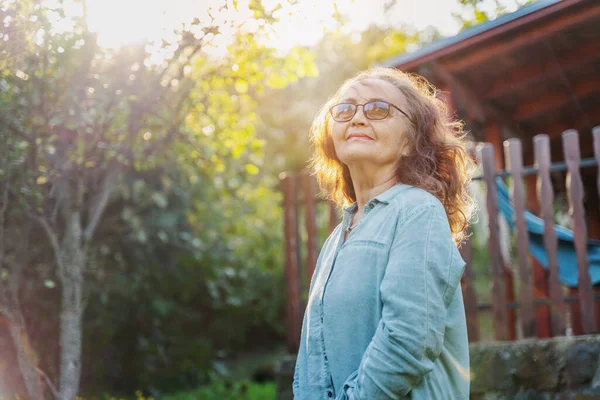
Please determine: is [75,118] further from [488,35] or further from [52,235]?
[488,35]

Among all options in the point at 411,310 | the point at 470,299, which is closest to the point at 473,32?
the point at 470,299

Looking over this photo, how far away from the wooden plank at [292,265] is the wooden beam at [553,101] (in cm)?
311

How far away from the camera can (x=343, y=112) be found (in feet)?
6.96

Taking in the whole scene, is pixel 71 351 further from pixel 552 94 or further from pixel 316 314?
pixel 552 94

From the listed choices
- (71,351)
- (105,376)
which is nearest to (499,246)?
(71,351)

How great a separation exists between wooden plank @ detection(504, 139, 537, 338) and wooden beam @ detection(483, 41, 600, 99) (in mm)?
2178

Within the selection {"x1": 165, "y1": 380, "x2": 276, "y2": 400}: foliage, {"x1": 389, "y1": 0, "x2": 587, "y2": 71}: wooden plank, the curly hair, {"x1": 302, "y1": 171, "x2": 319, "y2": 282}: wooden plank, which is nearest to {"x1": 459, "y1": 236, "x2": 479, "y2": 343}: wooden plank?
{"x1": 302, "y1": 171, "x2": 319, "y2": 282}: wooden plank

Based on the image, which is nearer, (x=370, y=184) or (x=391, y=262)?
(x=391, y=262)

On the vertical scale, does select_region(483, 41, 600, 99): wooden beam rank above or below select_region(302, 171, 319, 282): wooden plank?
above

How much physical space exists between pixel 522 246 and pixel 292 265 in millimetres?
2240

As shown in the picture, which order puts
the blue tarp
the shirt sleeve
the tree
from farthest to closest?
the blue tarp
the tree
the shirt sleeve

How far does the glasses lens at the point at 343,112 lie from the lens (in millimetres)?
2100

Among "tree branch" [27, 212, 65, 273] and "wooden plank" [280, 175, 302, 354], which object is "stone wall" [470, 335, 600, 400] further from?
"tree branch" [27, 212, 65, 273]

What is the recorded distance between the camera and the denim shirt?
5.54 feet
